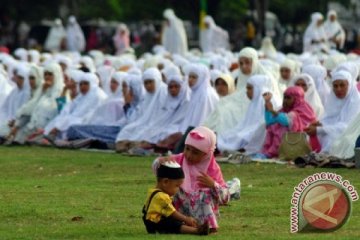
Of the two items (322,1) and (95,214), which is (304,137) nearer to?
(95,214)

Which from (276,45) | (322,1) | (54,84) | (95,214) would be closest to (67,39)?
(276,45)

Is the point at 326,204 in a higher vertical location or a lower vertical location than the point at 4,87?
higher

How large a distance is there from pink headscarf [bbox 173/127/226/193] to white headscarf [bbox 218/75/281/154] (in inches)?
344

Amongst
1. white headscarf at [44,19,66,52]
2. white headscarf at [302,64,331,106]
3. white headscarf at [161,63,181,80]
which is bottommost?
white headscarf at [44,19,66,52]

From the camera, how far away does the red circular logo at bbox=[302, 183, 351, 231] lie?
12188mm

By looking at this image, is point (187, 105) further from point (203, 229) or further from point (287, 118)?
point (203, 229)

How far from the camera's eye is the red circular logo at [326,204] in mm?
12188

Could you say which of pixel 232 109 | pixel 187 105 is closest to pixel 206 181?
pixel 232 109

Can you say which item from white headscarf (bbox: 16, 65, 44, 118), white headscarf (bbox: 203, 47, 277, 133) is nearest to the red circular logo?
white headscarf (bbox: 203, 47, 277, 133)

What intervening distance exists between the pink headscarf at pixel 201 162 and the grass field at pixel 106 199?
0.47 m

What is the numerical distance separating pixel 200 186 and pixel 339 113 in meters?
8.65

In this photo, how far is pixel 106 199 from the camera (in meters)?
15.7

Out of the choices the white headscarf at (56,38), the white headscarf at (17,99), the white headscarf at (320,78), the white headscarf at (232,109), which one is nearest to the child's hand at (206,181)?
the white headscarf at (232,109)

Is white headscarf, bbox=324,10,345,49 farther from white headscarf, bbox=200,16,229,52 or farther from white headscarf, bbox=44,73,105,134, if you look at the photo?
white headscarf, bbox=44,73,105,134
